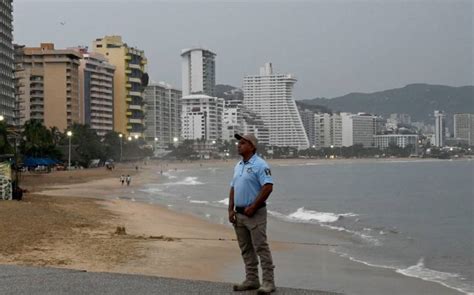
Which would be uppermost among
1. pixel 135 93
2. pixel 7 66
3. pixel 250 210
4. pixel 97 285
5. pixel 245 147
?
pixel 7 66

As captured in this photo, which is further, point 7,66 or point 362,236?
point 7,66

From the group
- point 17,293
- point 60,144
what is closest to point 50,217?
point 17,293

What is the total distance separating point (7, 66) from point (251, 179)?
95996 millimetres

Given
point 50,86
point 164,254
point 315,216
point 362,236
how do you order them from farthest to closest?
point 50,86
point 315,216
point 362,236
point 164,254

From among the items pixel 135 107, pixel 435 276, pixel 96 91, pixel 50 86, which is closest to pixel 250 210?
pixel 435 276

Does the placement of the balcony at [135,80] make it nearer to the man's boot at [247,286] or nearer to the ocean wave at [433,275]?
the ocean wave at [433,275]

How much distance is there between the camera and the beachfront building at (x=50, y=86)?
399ft

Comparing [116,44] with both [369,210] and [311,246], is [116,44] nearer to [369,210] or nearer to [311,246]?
[369,210]

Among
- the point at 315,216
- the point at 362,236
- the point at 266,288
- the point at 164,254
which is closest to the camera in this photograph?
the point at 266,288

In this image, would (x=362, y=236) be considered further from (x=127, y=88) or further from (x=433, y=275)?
(x=127, y=88)

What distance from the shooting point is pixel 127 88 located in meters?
142

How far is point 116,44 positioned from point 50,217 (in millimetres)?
130711

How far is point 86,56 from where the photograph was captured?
132 m

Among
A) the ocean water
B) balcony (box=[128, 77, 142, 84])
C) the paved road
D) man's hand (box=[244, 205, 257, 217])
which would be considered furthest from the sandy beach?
balcony (box=[128, 77, 142, 84])
